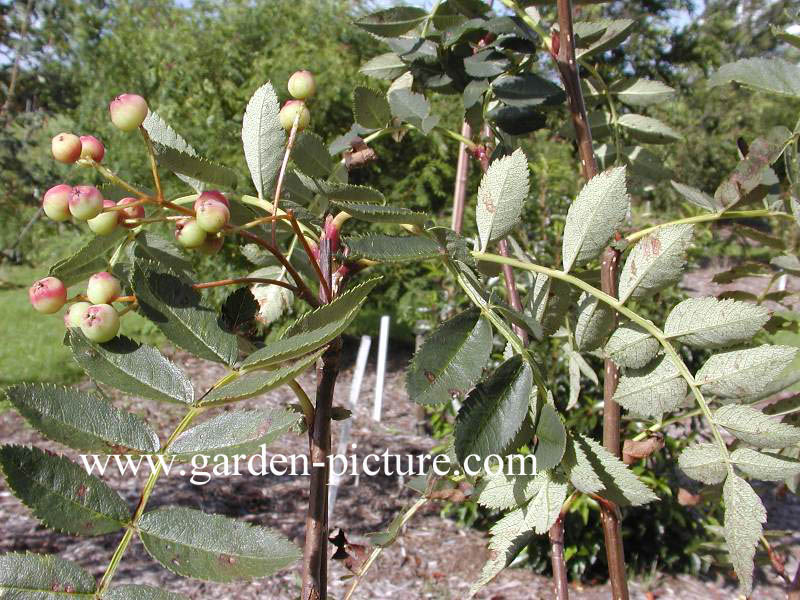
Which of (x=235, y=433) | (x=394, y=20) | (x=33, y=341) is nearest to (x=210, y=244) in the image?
(x=235, y=433)

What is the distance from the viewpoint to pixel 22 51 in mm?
3387

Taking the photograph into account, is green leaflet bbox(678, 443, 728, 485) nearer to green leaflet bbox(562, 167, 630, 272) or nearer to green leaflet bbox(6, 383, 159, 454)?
green leaflet bbox(562, 167, 630, 272)

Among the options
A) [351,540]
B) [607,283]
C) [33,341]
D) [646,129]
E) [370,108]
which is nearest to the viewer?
[607,283]

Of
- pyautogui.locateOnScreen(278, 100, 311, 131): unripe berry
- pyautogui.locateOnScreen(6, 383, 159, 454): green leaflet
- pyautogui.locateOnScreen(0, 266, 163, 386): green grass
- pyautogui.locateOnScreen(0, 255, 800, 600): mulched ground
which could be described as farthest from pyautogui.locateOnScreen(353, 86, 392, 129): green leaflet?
pyautogui.locateOnScreen(0, 266, 163, 386): green grass

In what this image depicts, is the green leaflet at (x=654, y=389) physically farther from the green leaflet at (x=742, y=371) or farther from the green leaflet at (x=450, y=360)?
the green leaflet at (x=450, y=360)

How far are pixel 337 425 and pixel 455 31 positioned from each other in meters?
3.00

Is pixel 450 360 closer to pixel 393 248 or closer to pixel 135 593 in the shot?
pixel 393 248

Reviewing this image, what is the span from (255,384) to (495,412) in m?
0.15

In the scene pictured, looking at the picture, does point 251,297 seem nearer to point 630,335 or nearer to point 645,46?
point 630,335

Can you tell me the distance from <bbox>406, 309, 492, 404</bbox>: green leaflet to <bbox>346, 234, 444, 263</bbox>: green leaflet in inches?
1.9

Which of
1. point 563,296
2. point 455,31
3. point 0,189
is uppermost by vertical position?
point 0,189

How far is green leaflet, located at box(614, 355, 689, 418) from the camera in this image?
0.54 meters

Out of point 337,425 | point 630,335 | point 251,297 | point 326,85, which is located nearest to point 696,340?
point 630,335

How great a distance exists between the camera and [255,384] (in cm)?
41
